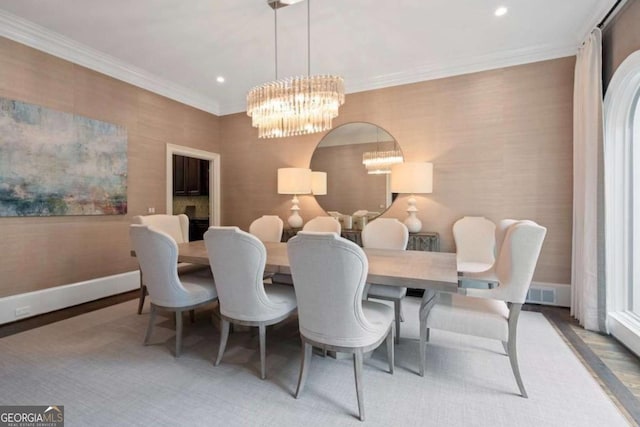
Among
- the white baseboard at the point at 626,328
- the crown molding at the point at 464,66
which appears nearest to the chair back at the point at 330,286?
the white baseboard at the point at 626,328

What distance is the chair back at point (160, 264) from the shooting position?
2184 millimetres

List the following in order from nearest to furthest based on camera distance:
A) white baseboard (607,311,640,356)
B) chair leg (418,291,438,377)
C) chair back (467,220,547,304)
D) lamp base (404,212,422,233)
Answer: chair back (467,220,547,304) → chair leg (418,291,438,377) → white baseboard (607,311,640,356) → lamp base (404,212,422,233)

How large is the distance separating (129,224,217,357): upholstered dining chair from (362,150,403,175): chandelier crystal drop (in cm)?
278

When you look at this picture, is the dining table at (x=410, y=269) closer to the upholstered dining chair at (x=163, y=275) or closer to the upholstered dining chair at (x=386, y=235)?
the upholstered dining chair at (x=163, y=275)

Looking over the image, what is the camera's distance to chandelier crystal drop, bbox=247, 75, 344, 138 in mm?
2688

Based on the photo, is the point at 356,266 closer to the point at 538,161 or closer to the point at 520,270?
the point at 520,270

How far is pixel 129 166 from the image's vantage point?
4.03m

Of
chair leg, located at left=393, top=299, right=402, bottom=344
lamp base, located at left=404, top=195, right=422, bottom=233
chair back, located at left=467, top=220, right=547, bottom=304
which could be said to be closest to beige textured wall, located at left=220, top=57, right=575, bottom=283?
lamp base, located at left=404, top=195, right=422, bottom=233

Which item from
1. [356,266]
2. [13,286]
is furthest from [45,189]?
[356,266]

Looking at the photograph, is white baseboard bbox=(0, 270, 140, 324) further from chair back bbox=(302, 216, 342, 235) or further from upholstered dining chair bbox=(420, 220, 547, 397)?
upholstered dining chair bbox=(420, 220, 547, 397)

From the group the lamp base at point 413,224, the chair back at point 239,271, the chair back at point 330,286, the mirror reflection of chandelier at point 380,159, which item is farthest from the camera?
the mirror reflection of chandelier at point 380,159

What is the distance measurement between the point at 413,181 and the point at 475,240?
1.01m

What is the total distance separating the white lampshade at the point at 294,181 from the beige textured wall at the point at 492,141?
0.93 meters

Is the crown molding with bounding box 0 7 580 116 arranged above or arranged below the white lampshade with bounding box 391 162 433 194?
above
